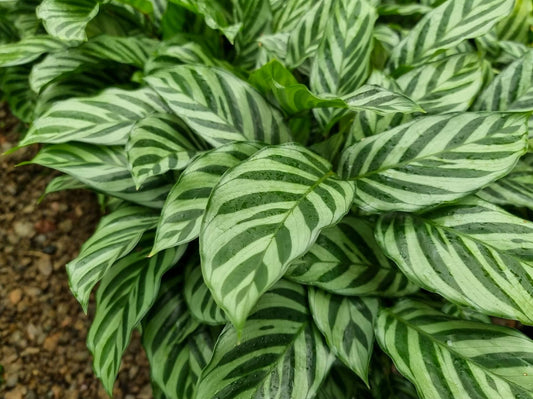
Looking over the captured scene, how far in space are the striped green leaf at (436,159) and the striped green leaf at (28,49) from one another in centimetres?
86

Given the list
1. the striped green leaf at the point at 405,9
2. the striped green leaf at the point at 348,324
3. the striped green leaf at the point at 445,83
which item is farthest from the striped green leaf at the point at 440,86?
the striped green leaf at the point at 348,324

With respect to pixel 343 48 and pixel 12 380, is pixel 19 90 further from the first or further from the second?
pixel 343 48

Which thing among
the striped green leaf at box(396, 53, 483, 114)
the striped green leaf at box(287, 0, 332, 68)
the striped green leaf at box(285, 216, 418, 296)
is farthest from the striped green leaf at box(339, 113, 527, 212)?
the striped green leaf at box(287, 0, 332, 68)

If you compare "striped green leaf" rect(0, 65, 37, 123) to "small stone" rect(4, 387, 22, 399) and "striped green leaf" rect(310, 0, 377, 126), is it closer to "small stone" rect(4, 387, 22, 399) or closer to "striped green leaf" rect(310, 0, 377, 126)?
"small stone" rect(4, 387, 22, 399)

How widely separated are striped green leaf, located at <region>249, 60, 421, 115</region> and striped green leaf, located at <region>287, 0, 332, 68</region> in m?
0.19

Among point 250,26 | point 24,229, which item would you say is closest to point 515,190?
point 250,26

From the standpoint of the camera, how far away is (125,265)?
1.08m

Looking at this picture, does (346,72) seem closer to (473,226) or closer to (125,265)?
(473,226)

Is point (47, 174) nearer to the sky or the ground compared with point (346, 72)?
nearer to the ground

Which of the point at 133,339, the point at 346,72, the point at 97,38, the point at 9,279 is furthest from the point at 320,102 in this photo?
the point at 9,279

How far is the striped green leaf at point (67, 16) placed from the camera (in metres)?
1.09

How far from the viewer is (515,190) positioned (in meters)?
1.11

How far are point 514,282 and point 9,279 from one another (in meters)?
1.43

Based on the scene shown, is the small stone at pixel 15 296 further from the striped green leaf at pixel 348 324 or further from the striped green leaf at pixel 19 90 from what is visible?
the striped green leaf at pixel 348 324
